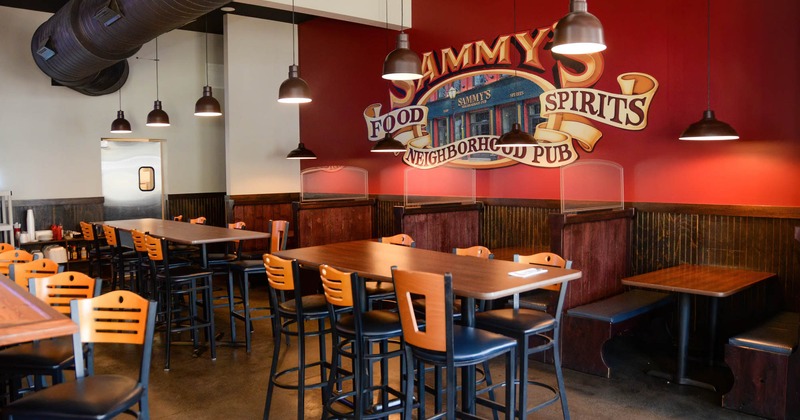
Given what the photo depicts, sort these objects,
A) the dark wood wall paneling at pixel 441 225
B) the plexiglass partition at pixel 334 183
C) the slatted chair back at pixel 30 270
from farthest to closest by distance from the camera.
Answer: the plexiglass partition at pixel 334 183 < the dark wood wall paneling at pixel 441 225 < the slatted chair back at pixel 30 270

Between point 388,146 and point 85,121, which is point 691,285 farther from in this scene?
point 85,121

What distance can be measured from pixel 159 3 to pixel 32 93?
521cm

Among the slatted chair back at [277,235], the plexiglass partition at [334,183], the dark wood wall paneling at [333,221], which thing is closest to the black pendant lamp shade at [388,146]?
the dark wood wall paneling at [333,221]

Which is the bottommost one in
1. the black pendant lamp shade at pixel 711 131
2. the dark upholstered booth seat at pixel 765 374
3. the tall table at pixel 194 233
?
the dark upholstered booth seat at pixel 765 374

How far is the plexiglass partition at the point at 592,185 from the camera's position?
19.2 feet

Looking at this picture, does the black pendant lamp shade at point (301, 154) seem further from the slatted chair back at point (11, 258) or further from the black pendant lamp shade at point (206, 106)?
the slatted chair back at point (11, 258)

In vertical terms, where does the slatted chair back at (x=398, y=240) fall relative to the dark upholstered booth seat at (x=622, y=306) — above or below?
above

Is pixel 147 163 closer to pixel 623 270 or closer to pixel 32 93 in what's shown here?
pixel 32 93

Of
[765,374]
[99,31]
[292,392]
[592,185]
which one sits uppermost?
[99,31]

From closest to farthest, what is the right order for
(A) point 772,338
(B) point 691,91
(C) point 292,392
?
(A) point 772,338, (C) point 292,392, (B) point 691,91

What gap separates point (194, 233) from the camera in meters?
5.95

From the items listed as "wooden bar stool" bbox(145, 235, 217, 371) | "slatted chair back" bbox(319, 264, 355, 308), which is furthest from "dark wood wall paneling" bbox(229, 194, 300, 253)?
"slatted chair back" bbox(319, 264, 355, 308)

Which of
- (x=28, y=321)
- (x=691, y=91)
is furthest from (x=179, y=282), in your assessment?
(x=691, y=91)

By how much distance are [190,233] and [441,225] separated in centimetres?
246
